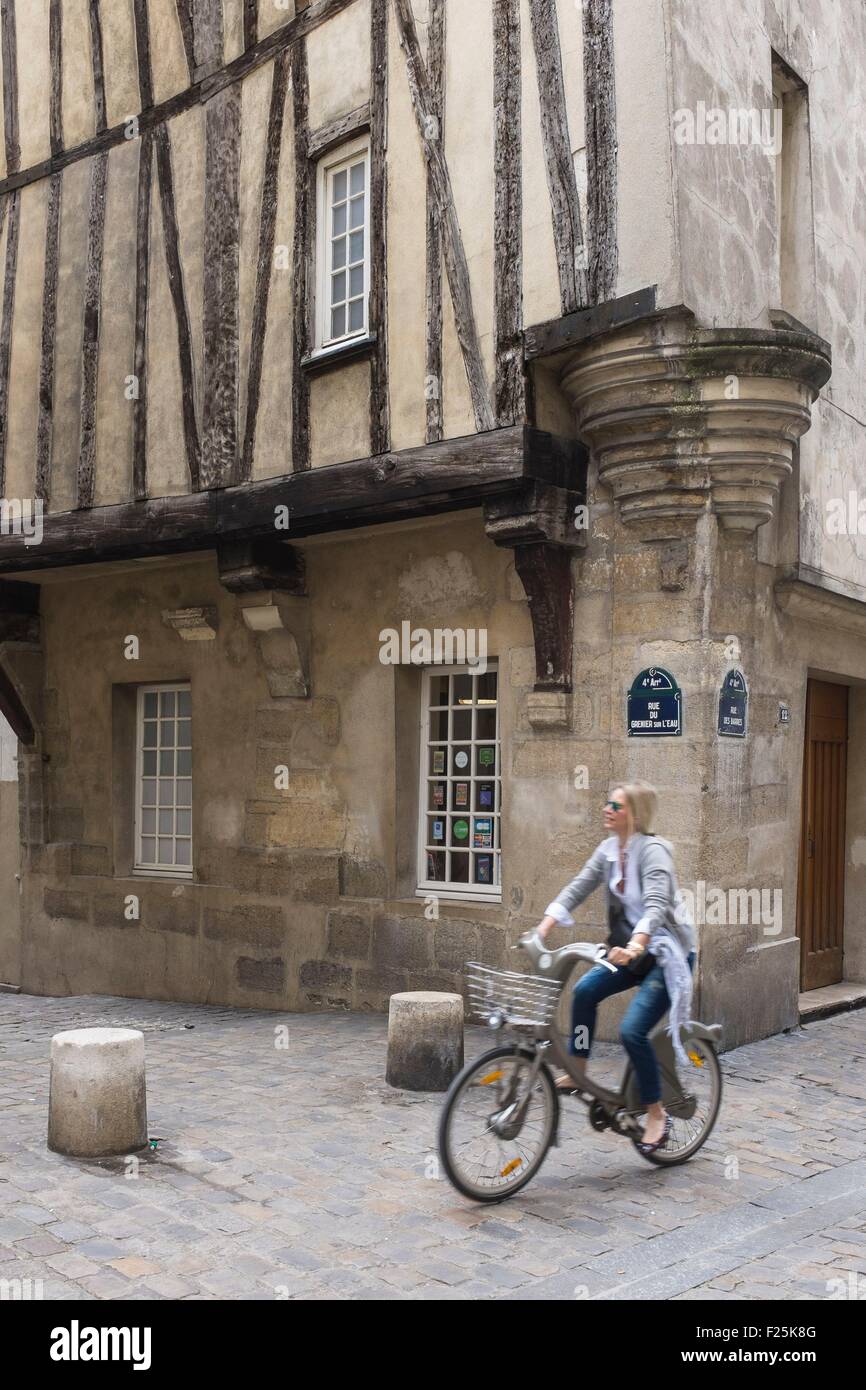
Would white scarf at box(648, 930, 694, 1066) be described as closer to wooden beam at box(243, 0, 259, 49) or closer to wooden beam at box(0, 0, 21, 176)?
wooden beam at box(243, 0, 259, 49)

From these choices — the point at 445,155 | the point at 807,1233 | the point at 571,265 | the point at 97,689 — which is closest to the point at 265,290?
the point at 445,155

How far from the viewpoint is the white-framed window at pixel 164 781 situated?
11.2m

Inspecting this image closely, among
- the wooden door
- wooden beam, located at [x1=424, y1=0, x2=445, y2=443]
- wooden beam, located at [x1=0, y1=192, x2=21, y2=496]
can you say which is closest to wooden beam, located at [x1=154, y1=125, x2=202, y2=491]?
wooden beam, located at [x1=0, y1=192, x2=21, y2=496]

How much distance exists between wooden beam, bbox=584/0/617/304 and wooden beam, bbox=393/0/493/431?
0.80 metres

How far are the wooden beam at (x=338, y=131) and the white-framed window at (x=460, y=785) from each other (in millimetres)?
3465

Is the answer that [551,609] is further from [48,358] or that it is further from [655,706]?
[48,358]

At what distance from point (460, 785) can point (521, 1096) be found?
433 centimetres

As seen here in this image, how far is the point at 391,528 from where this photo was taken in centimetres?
909

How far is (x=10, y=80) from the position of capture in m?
11.3

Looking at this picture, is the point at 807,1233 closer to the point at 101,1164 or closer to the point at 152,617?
the point at 101,1164

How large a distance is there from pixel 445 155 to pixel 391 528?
2305 millimetres

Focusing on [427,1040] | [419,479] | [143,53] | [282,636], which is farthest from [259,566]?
[143,53]

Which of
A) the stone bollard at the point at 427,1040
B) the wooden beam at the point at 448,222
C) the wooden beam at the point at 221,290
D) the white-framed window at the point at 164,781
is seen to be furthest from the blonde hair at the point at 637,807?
the white-framed window at the point at 164,781

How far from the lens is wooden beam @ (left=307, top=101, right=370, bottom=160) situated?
28.7ft
